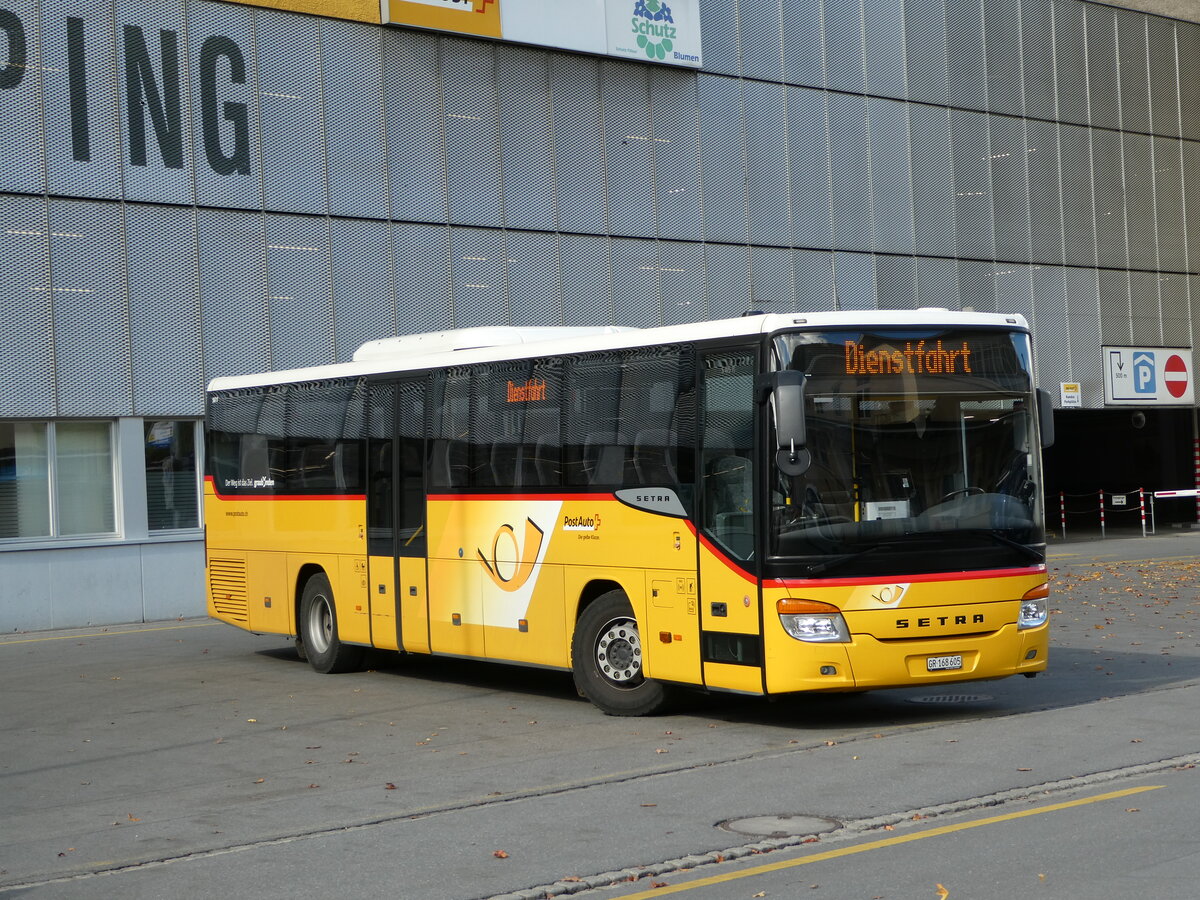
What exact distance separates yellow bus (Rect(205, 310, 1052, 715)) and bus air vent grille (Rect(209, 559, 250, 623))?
13.4ft

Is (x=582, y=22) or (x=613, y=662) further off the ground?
(x=582, y=22)

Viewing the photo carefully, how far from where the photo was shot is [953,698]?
43.8ft

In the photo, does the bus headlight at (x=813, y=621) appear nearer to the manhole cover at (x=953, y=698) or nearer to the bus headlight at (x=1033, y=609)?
the bus headlight at (x=1033, y=609)

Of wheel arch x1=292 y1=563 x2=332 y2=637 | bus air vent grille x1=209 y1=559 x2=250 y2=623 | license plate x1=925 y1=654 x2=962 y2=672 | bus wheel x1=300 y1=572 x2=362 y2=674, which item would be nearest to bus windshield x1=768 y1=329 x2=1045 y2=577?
license plate x1=925 y1=654 x2=962 y2=672

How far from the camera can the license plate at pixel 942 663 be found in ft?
37.8

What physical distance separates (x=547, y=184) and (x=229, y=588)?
12014 mm

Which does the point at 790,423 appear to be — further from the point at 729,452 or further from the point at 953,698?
the point at 953,698

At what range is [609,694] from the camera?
1288 centimetres

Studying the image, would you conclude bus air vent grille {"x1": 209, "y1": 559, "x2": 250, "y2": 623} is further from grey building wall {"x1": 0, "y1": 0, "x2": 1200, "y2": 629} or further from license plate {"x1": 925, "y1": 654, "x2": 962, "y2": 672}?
license plate {"x1": 925, "y1": 654, "x2": 962, "y2": 672}

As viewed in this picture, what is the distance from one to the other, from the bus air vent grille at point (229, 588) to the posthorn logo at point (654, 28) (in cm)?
1466

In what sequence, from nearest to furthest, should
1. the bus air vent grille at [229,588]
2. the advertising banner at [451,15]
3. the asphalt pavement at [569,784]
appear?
the asphalt pavement at [569,784] → the bus air vent grille at [229,588] → the advertising banner at [451,15]

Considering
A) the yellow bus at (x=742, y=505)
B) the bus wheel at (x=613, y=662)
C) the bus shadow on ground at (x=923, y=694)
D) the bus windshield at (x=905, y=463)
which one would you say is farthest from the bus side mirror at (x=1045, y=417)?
the bus wheel at (x=613, y=662)

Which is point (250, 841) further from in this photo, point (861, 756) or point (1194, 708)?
point (1194, 708)

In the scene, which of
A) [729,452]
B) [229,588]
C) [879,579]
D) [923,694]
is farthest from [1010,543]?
[229,588]
